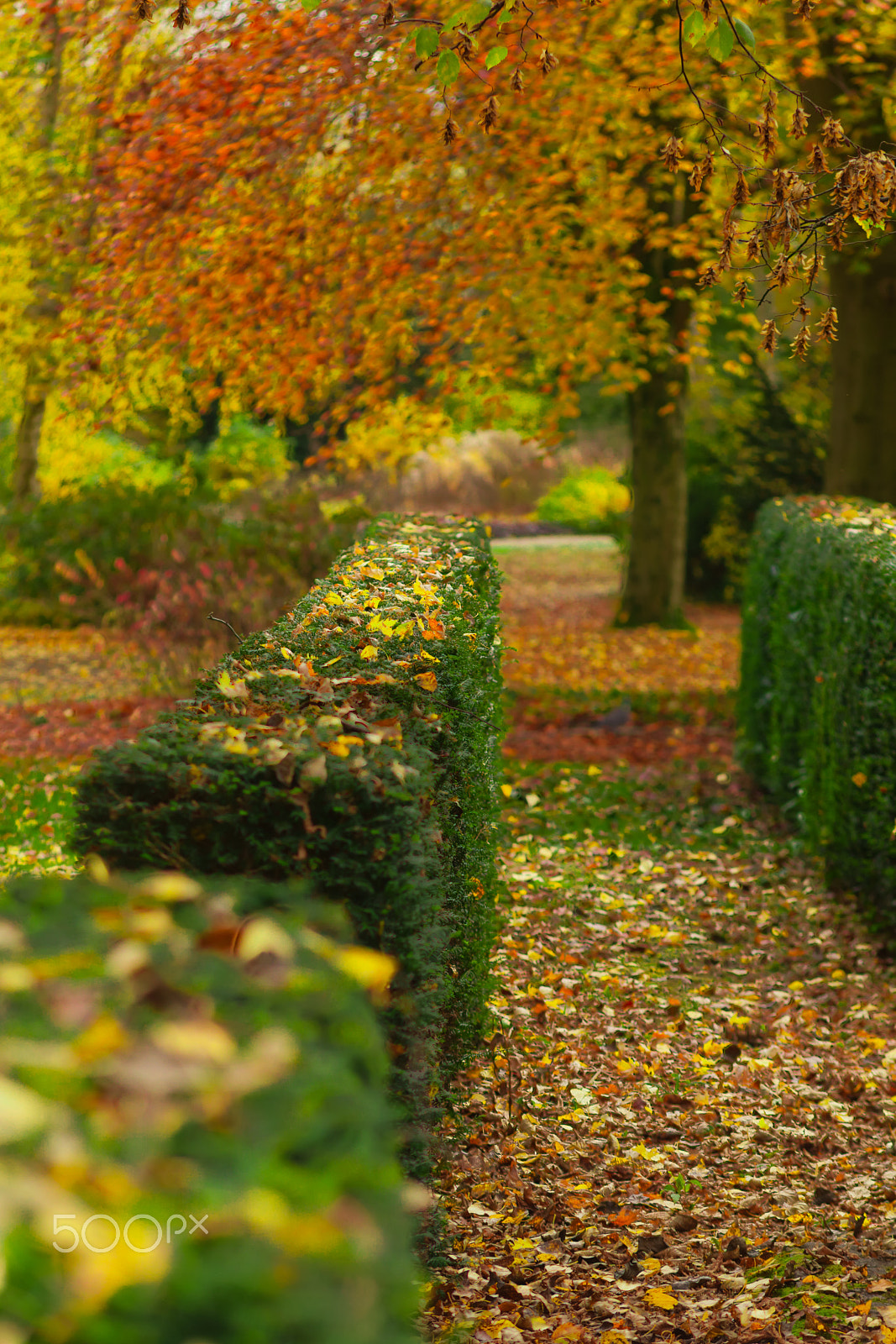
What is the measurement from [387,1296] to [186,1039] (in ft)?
1.19

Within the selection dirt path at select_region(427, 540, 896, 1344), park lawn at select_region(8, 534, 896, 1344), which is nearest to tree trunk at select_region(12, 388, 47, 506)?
park lawn at select_region(8, 534, 896, 1344)

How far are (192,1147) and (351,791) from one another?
1164 mm

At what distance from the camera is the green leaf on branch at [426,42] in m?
4.50

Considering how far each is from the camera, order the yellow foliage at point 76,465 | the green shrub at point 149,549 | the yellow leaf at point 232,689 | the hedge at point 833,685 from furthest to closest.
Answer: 1. the yellow foliage at point 76,465
2. the green shrub at point 149,549
3. the hedge at point 833,685
4. the yellow leaf at point 232,689

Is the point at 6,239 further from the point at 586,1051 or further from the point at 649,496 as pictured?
the point at 586,1051

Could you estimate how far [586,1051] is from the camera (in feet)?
15.8

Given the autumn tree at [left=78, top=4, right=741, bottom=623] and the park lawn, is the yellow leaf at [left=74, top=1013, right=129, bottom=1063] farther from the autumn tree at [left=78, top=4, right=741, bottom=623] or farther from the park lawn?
the autumn tree at [left=78, top=4, right=741, bottom=623]

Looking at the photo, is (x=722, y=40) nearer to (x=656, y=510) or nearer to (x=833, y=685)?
(x=833, y=685)

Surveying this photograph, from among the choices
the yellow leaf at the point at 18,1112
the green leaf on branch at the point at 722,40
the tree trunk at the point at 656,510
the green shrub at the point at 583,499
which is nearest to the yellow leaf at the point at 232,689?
the yellow leaf at the point at 18,1112

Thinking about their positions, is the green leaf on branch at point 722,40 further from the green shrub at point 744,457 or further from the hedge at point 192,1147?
the green shrub at point 744,457

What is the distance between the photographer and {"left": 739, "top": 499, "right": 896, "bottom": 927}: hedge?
223 inches

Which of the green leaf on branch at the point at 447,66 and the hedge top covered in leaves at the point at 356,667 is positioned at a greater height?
the green leaf on branch at the point at 447,66

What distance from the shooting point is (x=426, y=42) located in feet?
14.8

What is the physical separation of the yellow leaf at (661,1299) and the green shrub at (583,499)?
75.6 feet
